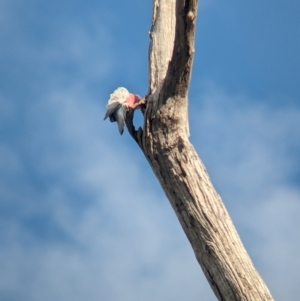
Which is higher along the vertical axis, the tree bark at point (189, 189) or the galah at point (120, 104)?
the galah at point (120, 104)

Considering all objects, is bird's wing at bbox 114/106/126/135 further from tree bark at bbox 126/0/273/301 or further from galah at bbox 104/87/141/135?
tree bark at bbox 126/0/273/301

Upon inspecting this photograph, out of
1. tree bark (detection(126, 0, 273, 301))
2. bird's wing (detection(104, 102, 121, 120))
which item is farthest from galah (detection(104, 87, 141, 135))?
tree bark (detection(126, 0, 273, 301))

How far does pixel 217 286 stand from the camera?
5191mm

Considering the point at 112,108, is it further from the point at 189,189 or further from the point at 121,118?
the point at 189,189

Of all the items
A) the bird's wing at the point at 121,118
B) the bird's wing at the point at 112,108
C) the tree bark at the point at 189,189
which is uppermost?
the bird's wing at the point at 112,108

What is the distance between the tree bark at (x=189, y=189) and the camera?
5.09m

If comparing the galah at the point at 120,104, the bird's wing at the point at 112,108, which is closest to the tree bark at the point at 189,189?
the galah at the point at 120,104

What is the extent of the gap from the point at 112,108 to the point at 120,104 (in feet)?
0.50

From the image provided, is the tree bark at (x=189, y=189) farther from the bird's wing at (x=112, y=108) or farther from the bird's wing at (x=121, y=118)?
the bird's wing at (x=112, y=108)

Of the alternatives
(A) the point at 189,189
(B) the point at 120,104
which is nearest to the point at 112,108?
(B) the point at 120,104

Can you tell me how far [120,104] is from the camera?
19.5 feet

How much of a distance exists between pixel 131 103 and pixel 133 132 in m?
0.32

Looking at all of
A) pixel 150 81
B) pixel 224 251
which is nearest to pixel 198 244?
pixel 224 251

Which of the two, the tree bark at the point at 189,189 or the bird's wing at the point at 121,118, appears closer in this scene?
the tree bark at the point at 189,189
